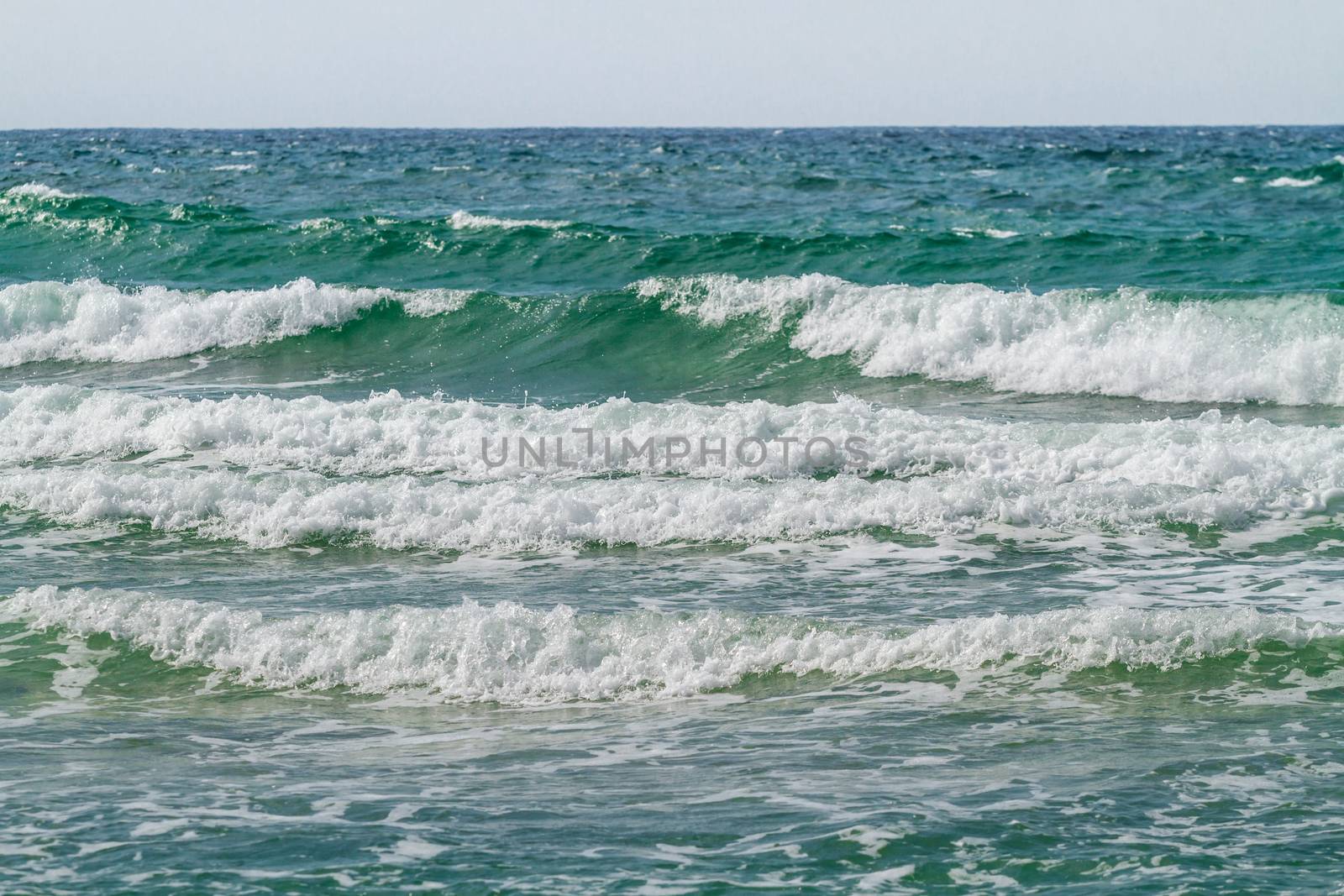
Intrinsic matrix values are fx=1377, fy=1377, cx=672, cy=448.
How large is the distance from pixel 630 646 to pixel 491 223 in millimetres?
20156

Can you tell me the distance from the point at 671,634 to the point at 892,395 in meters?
8.89

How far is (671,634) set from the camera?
7.87 metres

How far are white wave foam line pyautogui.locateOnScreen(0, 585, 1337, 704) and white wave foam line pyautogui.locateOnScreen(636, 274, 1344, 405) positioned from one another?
8.52 meters

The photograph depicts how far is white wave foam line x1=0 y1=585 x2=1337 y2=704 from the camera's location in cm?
754

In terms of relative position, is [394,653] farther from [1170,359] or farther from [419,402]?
[1170,359]

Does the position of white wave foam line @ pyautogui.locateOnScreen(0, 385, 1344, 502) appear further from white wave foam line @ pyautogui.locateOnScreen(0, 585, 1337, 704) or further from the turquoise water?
white wave foam line @ pyautogui.locateOnScreen(0, 585, 1337, 704)

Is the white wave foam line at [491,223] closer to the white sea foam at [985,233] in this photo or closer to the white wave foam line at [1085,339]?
the white sea foam at [985,233]

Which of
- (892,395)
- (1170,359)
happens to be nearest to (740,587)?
(892,395)

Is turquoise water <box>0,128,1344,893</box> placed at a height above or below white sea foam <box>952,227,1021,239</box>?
below

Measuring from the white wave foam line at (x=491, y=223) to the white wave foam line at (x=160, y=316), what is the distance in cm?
559

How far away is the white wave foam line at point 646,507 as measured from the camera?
34.0 ft

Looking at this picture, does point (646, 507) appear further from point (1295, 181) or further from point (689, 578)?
point (1295, 181)

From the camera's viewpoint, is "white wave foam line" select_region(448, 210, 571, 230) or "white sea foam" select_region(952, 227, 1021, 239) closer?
"white sea foam" select_region(952, 227, 1021, 239)

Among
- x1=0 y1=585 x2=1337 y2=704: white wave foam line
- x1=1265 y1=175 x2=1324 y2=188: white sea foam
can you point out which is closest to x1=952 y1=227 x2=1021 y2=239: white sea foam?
x1=1265 y1=175 x2=1324 y2=188: white sea foam
